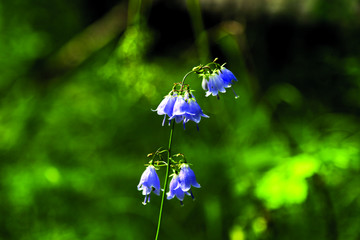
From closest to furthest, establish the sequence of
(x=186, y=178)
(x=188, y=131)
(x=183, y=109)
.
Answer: (x=183, y=109) < (x=186, y=178) < (x=188, y=131)

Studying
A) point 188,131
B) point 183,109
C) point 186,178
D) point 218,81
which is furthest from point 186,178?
point 188,131

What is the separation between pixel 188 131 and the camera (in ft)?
12.7

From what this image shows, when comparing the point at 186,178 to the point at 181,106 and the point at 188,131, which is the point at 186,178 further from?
the point at 188,131

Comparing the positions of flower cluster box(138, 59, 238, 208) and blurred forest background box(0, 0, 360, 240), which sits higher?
blurred forest background box(0, 0, 360, 240)

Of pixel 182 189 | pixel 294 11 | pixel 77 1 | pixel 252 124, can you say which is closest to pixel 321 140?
pixel 252 124

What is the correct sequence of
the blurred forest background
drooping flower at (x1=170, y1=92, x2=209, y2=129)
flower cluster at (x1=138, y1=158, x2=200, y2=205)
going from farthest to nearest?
1. the blurred forest background
2. flower cluster at (x1=138, y1=158, x2=200, y2=205)
3. drooping flower at (x1=170, y1=92, x2=209, y2=129)

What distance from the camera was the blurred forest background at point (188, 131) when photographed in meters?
2.98

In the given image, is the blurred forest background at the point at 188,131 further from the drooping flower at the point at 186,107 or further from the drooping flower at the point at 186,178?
the drooping flower at the point at 186,107

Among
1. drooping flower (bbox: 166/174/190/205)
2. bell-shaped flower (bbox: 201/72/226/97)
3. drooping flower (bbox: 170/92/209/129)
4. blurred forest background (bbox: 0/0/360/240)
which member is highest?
blurred forest background (bbox: 0/0/360/240)

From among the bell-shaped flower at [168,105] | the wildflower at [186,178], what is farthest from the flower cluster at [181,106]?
the wildflower at [186,178]

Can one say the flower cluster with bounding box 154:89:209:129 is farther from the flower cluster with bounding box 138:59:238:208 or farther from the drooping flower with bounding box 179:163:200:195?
the drooping flower with bounding box 179:163:200:195

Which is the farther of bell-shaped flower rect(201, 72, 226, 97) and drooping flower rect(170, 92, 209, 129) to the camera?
bell-shaped flower rect(201, 72, 226, 97)

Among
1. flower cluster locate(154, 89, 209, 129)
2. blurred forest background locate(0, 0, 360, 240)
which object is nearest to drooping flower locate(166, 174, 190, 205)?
flower cluster locate(154, 89, 209, 129)

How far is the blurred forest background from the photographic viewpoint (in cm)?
298
